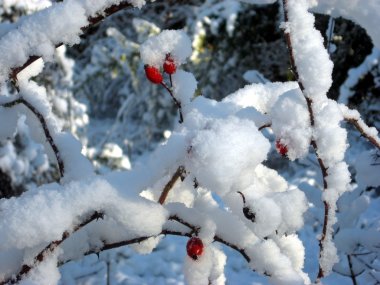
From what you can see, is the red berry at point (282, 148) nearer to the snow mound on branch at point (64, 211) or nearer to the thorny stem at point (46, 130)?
the snow mound on branch at point (64, 211)

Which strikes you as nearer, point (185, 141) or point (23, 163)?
point (185, 141)

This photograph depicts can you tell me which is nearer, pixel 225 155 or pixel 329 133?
pixel 225 155

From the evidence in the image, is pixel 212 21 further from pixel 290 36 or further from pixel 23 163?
pixel 290 36

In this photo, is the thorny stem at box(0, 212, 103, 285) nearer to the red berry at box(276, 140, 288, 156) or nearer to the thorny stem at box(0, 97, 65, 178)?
the thorny stem at box(0, 97, 65, 178)

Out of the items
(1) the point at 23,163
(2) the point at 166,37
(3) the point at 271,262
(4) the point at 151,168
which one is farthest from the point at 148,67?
(1) the point at 23,163

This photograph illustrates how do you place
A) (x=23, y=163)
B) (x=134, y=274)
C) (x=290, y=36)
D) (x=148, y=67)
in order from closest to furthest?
(x=290, y=36) → (x=148, y=67) → (x=23, y=163) → (x=134, y=274)

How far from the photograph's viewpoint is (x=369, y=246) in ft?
6.13

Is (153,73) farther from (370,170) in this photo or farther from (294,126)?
(370,170)

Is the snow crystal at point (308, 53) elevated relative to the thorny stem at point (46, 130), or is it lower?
elevated

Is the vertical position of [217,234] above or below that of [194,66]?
above

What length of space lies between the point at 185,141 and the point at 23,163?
12.6 ft

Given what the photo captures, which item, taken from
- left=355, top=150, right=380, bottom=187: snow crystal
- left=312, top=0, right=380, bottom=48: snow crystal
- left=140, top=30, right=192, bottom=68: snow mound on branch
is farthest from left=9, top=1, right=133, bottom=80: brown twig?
left=355, top=150, right=380, bottom=187: snow crystal

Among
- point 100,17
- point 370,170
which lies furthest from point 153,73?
point 370,170

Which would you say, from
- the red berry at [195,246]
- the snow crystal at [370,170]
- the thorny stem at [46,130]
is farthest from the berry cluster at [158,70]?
the snow crystal at [370,170]
